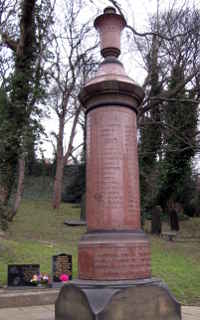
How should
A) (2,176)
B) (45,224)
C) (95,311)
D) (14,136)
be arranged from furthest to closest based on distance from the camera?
(45,224) < (2,176) < (14,136) < (95,311)

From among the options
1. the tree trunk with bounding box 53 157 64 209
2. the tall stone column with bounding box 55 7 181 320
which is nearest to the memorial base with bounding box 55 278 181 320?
the tall stone column with bounding box 55 7 181 320

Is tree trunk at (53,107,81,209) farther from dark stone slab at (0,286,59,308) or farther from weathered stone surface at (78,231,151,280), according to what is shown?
weathered stone surface at (78,231,151,280)

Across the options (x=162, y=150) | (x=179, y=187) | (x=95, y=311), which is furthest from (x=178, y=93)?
(x=95, y=311)

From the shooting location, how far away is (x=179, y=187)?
25094 millimetres

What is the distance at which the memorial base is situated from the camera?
15.5 ft

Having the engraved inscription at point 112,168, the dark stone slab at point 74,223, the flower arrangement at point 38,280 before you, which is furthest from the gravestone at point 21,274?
the dark stone slab at point 74,223

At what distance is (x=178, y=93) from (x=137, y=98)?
559 inches

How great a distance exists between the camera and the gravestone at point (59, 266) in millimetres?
8305

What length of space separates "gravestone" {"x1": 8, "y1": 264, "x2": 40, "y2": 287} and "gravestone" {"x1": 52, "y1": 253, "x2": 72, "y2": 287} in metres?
0.40

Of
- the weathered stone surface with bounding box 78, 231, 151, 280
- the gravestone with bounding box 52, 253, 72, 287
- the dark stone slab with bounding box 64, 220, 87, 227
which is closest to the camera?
the weathered stone surface with bounding box 78, 231, 151, 280

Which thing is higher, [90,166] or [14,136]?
[14,136]

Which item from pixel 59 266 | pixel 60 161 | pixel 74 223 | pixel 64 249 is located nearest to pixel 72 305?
pixel 59 266

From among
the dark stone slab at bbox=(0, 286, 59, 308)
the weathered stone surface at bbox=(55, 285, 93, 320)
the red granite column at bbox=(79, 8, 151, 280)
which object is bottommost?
the dark stone slab at bbox=(0, 286, 59, 308)

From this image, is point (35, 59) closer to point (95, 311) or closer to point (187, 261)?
point (187, 261)
